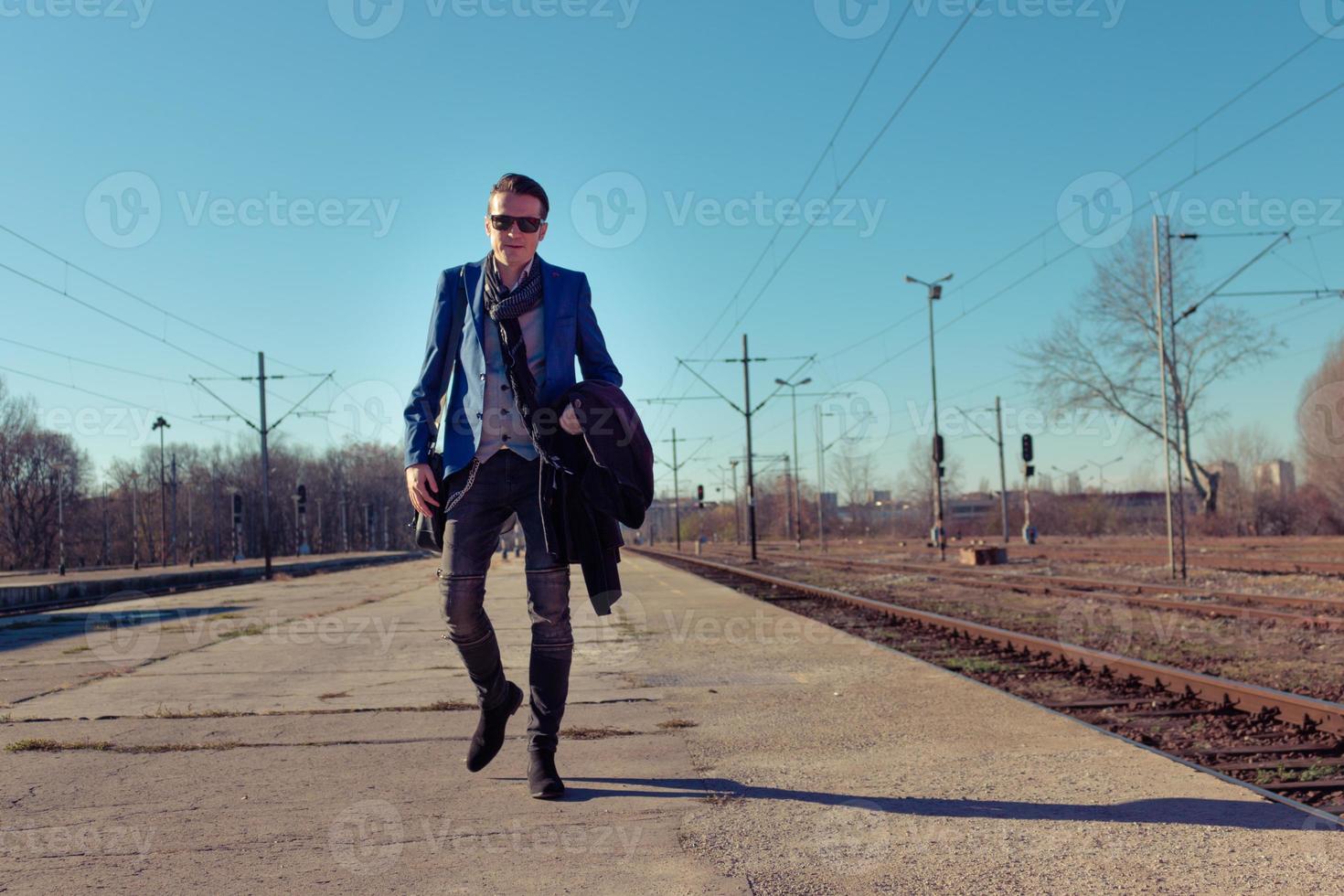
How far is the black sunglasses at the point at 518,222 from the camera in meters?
3.79

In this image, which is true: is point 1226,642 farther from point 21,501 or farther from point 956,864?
point 21,501

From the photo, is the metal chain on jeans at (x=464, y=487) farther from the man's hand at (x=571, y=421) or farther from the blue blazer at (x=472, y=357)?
the man's hand at (x=571, y=421)

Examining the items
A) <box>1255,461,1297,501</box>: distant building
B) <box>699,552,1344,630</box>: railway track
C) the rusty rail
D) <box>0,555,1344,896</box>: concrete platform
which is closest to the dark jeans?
<box>0,555,1344,896</box>: concrete platform

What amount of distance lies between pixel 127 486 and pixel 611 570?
108371 mm

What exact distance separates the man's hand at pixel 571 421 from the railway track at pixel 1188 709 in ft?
8.70

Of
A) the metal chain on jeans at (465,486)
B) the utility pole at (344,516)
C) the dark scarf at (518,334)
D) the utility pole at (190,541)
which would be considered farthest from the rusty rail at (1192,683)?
the utility pole at (344,516)

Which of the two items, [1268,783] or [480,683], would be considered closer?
[480,683]

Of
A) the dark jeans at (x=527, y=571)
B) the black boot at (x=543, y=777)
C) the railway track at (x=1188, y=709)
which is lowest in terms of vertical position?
the railway track at (x=1188, y=709)

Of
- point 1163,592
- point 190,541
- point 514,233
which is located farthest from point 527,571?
point 190,541

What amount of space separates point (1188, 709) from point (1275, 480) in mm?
79124

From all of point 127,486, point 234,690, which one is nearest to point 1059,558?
point 234,690

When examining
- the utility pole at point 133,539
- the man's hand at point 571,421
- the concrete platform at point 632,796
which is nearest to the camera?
the concrete platform at point 632,796

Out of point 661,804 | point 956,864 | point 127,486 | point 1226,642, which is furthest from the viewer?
point 127,486

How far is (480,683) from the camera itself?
3.86 metres
